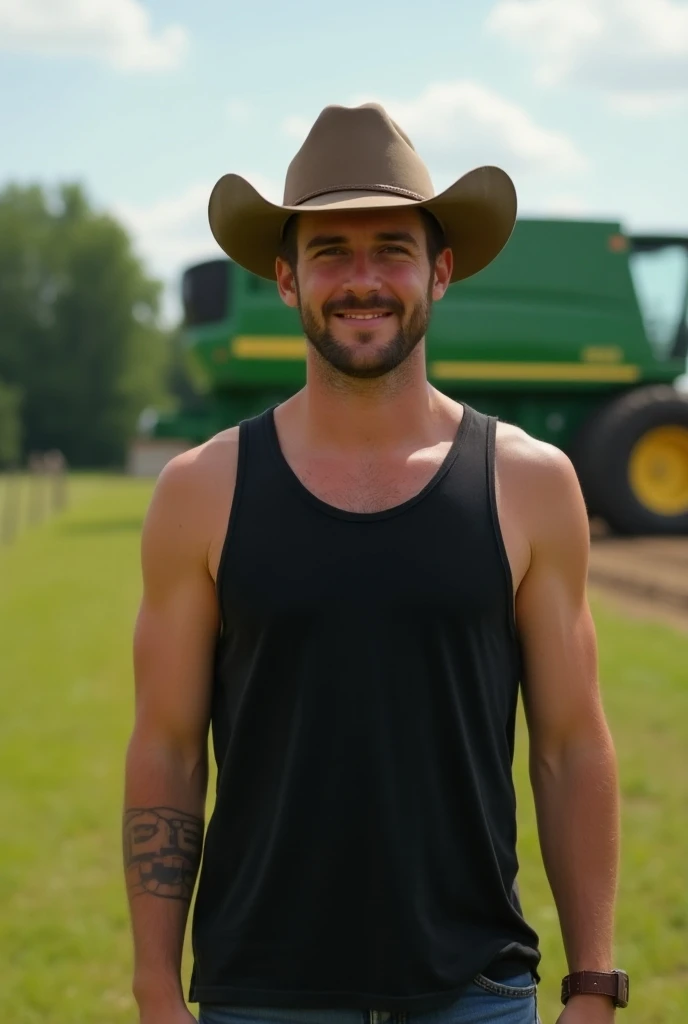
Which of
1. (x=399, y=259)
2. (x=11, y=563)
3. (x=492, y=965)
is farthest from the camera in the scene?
(x=11, y=563)

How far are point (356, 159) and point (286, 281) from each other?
0.77ft

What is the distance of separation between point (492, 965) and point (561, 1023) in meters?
0.17

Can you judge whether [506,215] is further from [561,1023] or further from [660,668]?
[660,668]

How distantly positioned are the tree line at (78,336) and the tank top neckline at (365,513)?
6541 cm

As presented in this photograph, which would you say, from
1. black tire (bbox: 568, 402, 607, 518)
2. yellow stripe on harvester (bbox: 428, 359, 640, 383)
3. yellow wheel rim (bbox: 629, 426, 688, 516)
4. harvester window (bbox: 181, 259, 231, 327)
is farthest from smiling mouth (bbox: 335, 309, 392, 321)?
harvester window (bbox: 181, 259, 231, 327)

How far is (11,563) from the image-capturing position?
15.4 m

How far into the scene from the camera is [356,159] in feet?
7.50

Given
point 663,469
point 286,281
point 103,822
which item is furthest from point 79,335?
point 286,281

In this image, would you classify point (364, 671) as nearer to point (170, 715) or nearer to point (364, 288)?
point (170, 715)

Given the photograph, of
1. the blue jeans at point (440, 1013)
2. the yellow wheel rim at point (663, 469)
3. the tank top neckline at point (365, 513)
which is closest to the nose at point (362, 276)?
the tank top neckline at point (365, 513)

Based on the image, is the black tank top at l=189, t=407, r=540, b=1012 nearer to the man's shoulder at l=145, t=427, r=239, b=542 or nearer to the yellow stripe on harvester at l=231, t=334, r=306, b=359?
the man's shoulder at l=145, t=427, r=239, b=542

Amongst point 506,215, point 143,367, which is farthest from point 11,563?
point 143,367

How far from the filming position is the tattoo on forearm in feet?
7.43

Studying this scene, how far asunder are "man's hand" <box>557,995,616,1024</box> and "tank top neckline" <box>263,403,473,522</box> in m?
0.78
